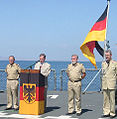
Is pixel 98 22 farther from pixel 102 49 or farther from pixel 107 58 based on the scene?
pixel 107 58

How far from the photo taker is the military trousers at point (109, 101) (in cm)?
928

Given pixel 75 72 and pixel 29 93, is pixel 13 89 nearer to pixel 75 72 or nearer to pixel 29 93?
pixel 29 93

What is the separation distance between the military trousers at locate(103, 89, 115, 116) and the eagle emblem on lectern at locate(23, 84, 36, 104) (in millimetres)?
1965

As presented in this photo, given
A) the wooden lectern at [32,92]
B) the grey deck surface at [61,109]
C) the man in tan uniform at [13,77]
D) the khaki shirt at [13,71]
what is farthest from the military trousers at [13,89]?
the wooden lectern at [32,92]

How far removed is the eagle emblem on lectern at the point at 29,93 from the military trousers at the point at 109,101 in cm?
197

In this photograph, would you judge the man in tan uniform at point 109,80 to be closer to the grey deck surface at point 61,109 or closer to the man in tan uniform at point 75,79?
the grey deck surface at point 61,109

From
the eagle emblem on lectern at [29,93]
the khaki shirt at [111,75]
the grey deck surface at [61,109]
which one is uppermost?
the khaki shirt at [111,75]

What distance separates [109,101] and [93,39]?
14.5 feet

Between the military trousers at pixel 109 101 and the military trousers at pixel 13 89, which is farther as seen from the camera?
the military trousers at pixel 13 89

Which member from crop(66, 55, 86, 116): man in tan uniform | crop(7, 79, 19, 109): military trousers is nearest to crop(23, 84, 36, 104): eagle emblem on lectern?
→ crop(7, 79, 19, 109): military trousers

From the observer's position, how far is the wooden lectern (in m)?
9.72

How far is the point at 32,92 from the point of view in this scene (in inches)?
384

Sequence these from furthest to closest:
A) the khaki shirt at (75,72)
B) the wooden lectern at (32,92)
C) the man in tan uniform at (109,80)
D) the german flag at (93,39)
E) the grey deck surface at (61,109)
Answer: the german flag at (93,39), the wooden lectern at (32,92), the khaki shirt at (75,72), the grey deck surface at (61,109), the man in tan uniform at (109,80)

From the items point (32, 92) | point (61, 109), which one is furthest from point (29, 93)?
point (61, 109)
